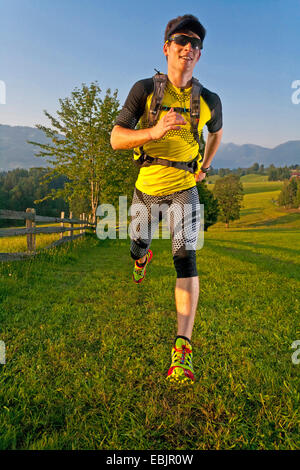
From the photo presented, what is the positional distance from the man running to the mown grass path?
1.53 ft

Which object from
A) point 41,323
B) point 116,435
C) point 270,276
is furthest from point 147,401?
point 270,276

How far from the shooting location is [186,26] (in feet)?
9.27

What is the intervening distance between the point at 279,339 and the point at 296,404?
131cm

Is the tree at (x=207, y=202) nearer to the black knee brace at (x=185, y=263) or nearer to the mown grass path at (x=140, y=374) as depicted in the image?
the mown grass path at (x=140, y=374)

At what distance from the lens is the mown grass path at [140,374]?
1772 millimetres

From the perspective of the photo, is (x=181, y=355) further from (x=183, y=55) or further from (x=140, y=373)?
(x=183, y=55)

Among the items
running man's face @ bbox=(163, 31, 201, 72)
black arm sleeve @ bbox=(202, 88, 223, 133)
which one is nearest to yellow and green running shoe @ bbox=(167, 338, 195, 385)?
black arm sleeve @ bbox=(202, 88, 223, 133)

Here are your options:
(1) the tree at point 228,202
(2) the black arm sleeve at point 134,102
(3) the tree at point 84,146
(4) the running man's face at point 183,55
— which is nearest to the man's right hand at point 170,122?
(2) the black arm sleeve at point 134,102

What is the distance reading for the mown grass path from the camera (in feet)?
5.82

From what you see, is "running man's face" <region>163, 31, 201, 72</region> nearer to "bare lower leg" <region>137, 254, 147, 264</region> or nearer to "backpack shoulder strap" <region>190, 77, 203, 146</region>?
"backpack shoulder strap" <region>190, 77, 203, 146</region>

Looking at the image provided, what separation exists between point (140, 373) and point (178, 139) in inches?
96.1

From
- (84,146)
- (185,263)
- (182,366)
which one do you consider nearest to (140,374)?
(182,366)

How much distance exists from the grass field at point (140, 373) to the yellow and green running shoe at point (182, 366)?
82 mm
